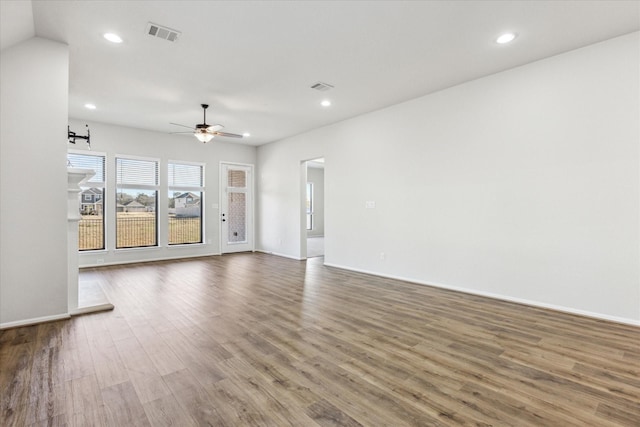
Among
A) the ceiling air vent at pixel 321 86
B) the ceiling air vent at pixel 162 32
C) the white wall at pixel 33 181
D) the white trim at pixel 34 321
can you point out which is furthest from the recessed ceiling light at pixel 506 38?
the white trim at pixel 34 321

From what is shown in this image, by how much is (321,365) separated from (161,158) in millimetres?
6785

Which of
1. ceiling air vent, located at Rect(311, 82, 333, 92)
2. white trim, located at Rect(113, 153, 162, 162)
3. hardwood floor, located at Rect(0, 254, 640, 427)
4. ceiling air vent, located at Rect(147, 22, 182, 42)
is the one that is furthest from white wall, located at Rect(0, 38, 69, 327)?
white trim, located at Rect(113, 153, 162, 162)

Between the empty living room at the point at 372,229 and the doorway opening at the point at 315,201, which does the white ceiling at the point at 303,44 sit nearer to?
the empty living room at the point at 372,229

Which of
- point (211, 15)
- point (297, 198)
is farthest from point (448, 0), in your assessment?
point (297, 198)

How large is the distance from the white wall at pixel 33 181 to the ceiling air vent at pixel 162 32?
3.75ft

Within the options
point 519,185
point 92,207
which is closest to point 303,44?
point 519,185

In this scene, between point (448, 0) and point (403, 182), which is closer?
point (448, 0)

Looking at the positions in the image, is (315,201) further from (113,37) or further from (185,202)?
(113,37)

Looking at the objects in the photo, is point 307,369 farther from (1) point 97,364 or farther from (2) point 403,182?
(2) point 403,182

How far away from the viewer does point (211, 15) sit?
295 cm

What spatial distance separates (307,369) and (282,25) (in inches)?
125

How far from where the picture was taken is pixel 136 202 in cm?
717

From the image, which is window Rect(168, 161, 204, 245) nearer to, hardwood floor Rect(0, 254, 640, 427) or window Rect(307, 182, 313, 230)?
hardwood floor Rect(0, 254, 640, 427)

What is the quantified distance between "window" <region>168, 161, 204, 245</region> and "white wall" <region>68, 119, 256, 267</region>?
0.52 ft
